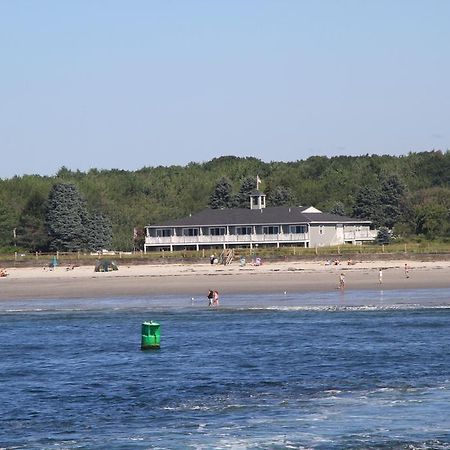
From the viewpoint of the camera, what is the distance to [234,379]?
2888cm

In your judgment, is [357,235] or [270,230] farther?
[357,235]

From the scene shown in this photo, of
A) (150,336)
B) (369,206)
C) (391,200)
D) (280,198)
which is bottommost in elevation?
(150,336)

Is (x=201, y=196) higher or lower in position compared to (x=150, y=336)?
higher

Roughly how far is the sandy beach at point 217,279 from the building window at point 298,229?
11.4 metres

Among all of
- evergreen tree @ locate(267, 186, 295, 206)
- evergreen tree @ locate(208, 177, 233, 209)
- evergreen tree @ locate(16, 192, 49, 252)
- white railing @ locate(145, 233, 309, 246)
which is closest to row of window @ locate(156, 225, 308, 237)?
white railing @ locate(145, 233, 309, 246)

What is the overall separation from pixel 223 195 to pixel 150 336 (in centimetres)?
7205

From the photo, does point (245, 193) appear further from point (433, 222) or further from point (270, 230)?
point (433, 222)

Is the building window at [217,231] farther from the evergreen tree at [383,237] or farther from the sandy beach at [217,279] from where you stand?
the sandy beach at [217,279]

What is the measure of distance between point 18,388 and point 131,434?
22.7 feet

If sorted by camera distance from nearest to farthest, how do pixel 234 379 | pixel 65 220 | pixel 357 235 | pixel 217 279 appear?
pixel 234 379 < pixel 217 279 < pixel 357 235 < pixel 65 220

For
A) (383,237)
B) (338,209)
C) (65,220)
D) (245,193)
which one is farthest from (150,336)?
(245,193)

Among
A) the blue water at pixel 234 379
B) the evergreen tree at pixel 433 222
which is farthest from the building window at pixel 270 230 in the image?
the blue water at pixel 234 379

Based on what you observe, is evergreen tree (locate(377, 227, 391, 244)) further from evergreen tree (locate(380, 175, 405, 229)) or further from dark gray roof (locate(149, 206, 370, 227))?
evergreen tree (locate(380, 175, 405, 229))

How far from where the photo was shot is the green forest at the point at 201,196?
94000mm
